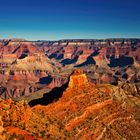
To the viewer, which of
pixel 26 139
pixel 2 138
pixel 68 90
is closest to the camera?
pixel 2 138

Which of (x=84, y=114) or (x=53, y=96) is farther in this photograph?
(x=53, y=96)

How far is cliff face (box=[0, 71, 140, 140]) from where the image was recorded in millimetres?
90125

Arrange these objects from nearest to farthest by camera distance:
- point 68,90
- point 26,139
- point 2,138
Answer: point 2,138
point 26,139
point 68,90

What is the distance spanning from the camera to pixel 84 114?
122625mm

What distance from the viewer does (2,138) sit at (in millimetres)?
60781

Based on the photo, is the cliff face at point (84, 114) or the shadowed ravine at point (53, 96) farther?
the shadowed ravine at point (53, 96)

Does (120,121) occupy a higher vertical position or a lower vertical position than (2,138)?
lower

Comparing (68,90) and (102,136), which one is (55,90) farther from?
(102,136)

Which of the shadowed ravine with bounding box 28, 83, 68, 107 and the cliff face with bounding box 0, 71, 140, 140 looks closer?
the cliff face with bounding box 0, 71, 140, 140

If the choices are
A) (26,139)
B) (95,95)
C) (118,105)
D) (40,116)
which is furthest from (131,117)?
(26,139)

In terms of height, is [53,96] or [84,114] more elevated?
[53,96]

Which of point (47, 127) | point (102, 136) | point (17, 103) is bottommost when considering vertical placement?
point (102, 136)

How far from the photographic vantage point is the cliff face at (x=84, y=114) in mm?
90125

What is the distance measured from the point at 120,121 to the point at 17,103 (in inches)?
2093
